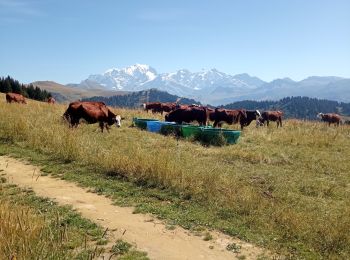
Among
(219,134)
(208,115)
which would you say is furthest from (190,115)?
(219,134)

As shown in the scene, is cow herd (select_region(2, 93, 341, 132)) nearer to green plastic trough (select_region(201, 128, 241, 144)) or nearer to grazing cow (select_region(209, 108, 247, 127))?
grazing cow (select_region(209, 108, 247, 127))

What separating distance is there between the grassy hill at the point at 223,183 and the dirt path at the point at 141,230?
0.34m

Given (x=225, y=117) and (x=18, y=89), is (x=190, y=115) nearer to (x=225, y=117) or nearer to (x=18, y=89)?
(x=225, y=117)

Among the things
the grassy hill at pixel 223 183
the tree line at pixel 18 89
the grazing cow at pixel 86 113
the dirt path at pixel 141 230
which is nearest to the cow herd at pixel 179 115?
the grazing cow at pixel 86 113

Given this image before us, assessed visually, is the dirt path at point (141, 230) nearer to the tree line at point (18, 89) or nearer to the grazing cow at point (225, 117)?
the grazing cow at point (225, 117)

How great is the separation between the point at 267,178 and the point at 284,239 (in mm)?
4688

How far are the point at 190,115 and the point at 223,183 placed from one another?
45.7ft

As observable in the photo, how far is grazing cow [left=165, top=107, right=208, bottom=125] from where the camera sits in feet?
78.3

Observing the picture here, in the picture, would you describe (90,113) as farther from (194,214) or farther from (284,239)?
(284,239)

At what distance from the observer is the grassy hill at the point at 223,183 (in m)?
7.90

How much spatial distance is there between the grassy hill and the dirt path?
13.2 inches

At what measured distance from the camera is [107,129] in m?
19.0

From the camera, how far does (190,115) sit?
2394 cm

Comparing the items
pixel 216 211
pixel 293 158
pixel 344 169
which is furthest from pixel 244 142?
pixel 216 211
